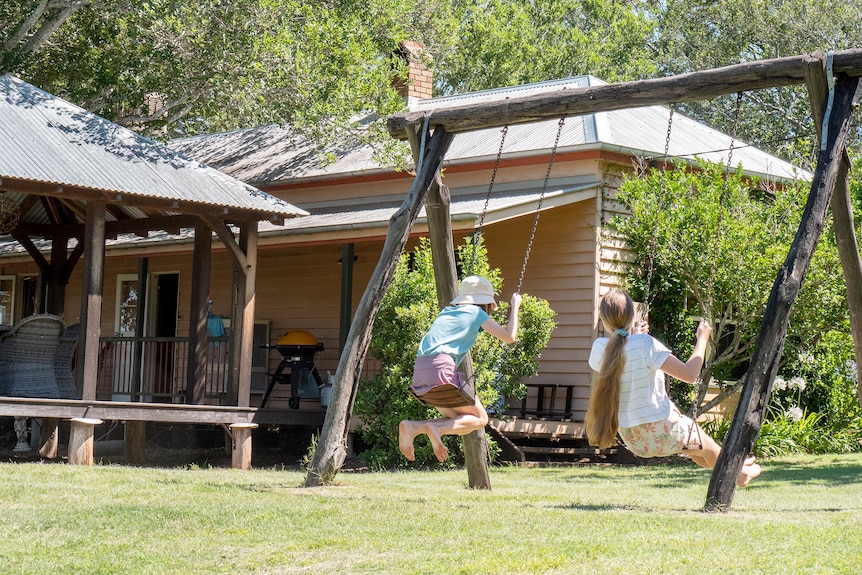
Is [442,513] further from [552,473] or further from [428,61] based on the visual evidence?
[428,61]

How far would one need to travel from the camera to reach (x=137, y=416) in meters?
11.8

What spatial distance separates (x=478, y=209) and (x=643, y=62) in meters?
24.0

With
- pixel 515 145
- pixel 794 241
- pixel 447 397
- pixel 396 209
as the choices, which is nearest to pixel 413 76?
pixel 515 145

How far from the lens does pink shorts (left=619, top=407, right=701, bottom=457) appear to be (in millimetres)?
7031

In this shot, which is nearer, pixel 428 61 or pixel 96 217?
pixel 96 217

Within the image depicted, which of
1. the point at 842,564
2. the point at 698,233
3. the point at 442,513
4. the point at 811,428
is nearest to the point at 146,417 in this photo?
the point at 442,513

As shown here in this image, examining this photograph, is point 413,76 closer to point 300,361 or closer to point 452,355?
point 300,361

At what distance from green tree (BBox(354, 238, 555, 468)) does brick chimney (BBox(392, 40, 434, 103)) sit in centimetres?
749

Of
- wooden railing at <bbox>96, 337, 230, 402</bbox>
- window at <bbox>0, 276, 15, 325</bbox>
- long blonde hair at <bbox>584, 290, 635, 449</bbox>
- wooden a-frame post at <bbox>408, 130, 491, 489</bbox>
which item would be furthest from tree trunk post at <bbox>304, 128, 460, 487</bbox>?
window at <bbox>0, 276, 15, 325</bbox>

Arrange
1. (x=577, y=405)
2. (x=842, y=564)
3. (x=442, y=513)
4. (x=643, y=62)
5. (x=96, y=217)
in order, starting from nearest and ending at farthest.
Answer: (x=842, y=564) → (x=442, y=513) → (x=96, y=217) → (x=577, y=405) → (x=643, y=62)

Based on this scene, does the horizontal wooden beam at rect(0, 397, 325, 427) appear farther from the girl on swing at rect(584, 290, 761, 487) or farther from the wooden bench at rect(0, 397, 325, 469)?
A: the girl on swing at rect(584, 290, 761, 487)

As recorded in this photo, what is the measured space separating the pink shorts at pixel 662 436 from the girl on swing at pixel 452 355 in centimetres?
114

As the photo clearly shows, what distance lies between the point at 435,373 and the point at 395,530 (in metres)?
1.59

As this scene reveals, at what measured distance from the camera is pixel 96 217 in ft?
38.4
